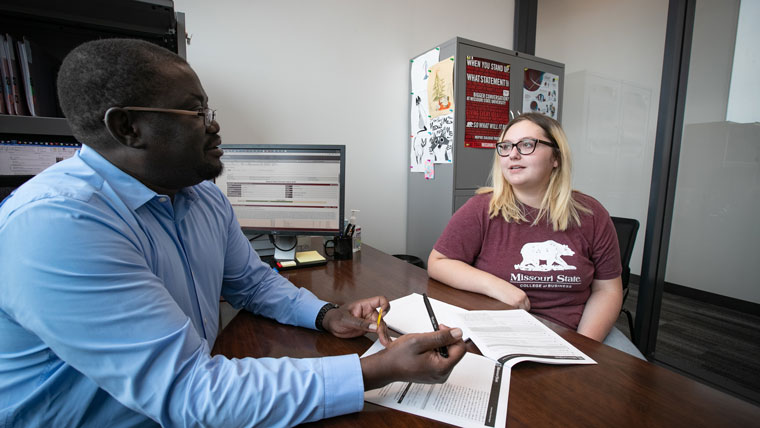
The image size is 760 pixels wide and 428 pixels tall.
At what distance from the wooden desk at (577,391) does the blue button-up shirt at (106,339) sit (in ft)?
0.35

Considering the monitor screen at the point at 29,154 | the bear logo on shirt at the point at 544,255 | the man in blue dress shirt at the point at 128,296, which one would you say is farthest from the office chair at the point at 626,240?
the monitor screen at the point at 29,154

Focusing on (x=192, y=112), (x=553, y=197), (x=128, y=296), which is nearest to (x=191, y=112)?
(x=192, y=112)

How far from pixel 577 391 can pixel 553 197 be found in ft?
2.92

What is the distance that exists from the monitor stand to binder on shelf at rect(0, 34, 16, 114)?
1.08 metres

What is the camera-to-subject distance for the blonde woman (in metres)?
1.29

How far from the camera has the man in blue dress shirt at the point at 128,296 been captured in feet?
1.74

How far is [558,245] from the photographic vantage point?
4.40 ft

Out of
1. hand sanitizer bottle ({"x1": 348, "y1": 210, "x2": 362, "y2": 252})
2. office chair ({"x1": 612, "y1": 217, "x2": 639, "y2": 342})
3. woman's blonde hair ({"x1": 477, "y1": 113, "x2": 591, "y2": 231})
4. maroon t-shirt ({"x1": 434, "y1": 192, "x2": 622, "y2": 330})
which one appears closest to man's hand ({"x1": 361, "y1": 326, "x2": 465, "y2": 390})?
maroon t-shirt ({"x1": 434, "y1": 192, "x2": 622, "y2": 330})

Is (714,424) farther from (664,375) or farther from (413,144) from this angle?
(413,144)

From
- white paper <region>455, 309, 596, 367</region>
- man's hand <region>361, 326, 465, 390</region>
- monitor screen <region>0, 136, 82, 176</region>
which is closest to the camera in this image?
man's hand <region>361, 326, 465, 390</region>

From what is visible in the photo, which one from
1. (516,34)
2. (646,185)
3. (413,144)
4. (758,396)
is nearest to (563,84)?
(516,34)

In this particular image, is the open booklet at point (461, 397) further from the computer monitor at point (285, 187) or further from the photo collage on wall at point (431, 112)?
the photo collage on wall at point (431, 112)

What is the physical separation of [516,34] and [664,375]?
10.4 ft

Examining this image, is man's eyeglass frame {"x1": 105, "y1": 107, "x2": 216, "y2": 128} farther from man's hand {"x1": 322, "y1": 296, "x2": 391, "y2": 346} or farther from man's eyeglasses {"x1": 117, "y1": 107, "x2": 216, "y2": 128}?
man's hand {"x1": 322, "y1": 296, "x2": 391, "y2": 346}
